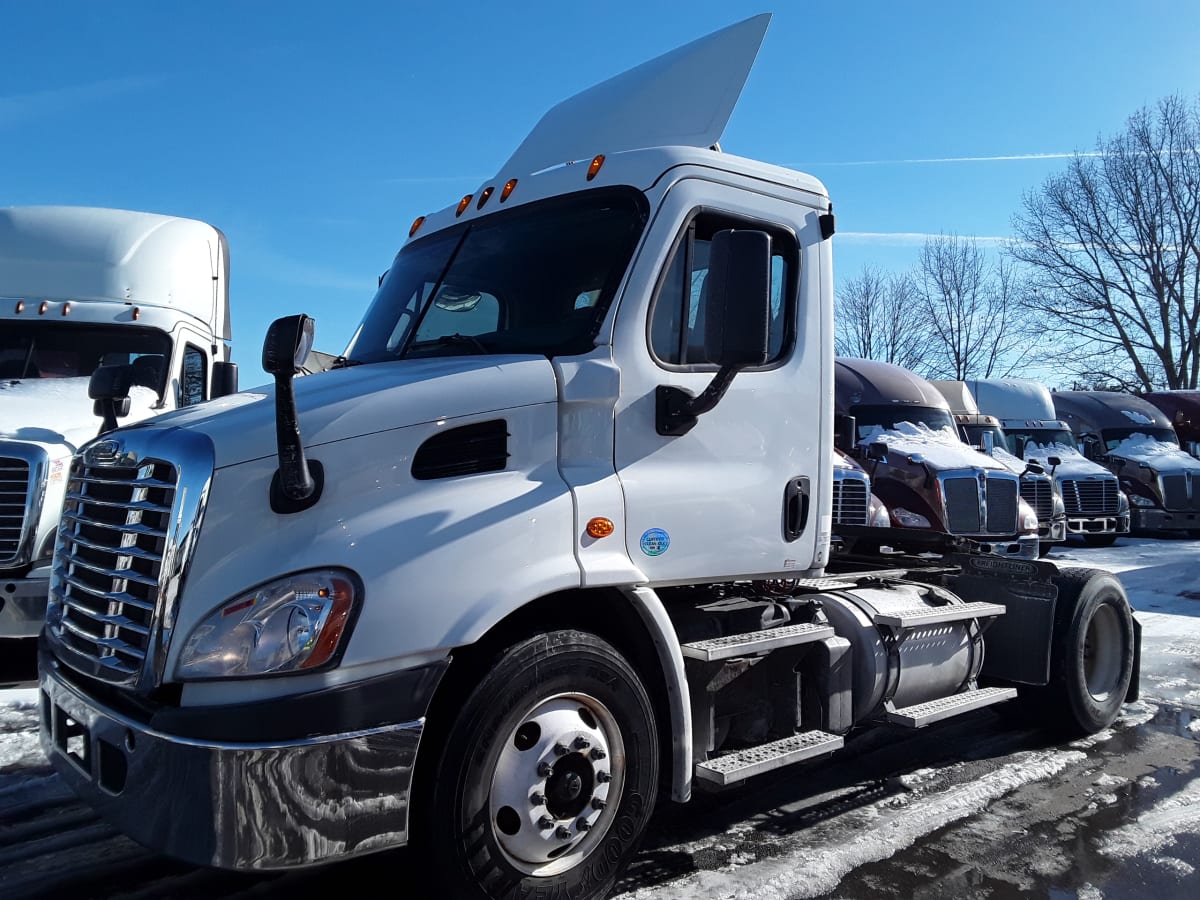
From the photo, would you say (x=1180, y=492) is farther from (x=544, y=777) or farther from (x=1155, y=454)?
(x=544, y=777)

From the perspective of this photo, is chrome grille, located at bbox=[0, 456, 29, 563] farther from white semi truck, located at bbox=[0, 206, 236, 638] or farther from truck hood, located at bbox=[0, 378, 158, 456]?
white semi truck, located at bbox=[0, 206, 236, 638]

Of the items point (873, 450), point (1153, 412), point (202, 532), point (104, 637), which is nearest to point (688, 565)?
point (202, 532)

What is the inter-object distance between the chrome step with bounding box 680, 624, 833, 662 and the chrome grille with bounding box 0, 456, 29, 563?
4.78 m

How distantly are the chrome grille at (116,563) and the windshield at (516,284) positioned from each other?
4.10 ft

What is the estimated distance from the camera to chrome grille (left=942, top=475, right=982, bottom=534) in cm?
1305

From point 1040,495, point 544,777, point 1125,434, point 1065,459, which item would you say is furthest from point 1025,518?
point 544,777

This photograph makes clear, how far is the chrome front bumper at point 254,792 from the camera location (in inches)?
106

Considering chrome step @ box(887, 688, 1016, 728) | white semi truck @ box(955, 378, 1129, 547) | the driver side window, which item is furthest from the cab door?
→ white semi truck @ box(955, 378, 1129, 547)

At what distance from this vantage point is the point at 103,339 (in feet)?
27.3

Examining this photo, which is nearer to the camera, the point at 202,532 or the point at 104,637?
the point at 202,532

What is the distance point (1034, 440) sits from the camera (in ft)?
67.3

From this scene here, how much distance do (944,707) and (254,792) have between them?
11.6ft

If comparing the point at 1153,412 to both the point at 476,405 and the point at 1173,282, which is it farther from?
the point at 476,405

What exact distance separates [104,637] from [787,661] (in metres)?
2.70
